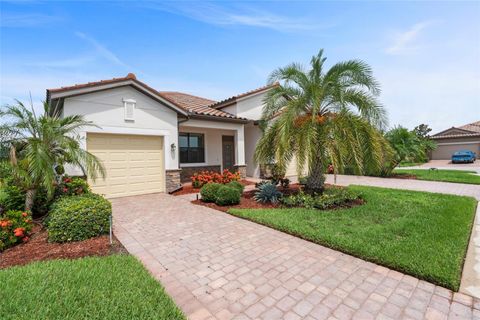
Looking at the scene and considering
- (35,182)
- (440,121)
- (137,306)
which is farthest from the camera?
(440,121)

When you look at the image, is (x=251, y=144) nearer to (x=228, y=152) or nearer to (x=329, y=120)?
(x=228, y=152)

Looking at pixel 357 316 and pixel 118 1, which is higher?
pixel 118 1

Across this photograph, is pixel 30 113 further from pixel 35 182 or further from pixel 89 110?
pixel 89 110

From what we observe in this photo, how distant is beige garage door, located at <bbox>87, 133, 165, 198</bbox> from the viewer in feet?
30.1

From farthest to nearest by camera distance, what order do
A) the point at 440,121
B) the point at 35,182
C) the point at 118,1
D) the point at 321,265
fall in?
the point at 440,121
the point at 118,1
the point at 35,182
the point at 321,265

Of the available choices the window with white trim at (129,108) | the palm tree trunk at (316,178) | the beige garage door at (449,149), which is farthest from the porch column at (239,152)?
the beige garage door at (449,149)

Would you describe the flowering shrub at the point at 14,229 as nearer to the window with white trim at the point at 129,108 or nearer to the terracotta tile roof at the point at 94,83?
the terracotta tile roof at the point at 94,83

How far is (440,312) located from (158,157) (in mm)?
10290

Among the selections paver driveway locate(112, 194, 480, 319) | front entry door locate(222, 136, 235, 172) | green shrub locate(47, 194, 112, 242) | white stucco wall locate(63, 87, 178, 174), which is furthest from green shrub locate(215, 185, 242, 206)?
front entry door locate(222, 136, 235, 172)

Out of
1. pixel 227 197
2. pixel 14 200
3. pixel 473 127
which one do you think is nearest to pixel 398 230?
pixel 227 197

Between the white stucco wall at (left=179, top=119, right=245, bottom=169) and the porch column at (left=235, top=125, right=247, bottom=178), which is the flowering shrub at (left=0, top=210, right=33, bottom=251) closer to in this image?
the white stucco wall at (left=179, top=119, right=245, bottom=169)

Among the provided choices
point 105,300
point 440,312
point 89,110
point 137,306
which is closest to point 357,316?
point 440,312

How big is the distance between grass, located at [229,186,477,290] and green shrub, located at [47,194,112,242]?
348cm

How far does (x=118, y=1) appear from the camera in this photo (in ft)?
26.3
